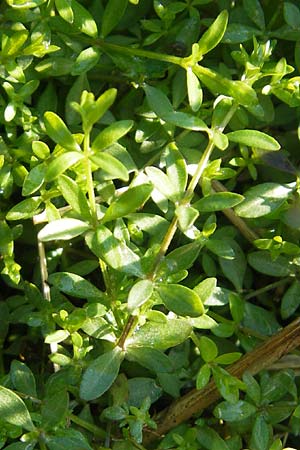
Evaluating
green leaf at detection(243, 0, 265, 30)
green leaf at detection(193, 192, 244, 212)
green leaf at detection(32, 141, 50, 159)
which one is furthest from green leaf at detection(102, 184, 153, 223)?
green leaf at detection(243, 0, 265, 30)

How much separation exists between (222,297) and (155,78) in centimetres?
41

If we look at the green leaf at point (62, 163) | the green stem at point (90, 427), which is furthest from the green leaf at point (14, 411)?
the green leaf at point (62, 163)

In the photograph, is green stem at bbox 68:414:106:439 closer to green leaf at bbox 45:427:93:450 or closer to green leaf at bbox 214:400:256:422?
green leaf at bbox 45:427:93:450

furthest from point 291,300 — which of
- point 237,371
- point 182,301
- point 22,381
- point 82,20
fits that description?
point 82,20

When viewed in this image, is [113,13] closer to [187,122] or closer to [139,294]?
[187,122]

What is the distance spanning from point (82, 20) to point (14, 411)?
2.07 feet

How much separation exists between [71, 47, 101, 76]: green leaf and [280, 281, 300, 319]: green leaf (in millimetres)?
516

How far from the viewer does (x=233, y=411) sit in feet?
4.47

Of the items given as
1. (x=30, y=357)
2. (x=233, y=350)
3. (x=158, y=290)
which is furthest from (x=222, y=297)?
(x=30, y=357)

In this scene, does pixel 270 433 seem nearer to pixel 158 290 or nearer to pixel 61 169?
pixel 158 290

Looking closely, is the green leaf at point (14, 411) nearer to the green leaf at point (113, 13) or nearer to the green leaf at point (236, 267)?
the green leaf at point (236, 267)

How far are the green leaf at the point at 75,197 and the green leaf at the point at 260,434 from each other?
18.1 inches

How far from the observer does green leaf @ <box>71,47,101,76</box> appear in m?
1.39

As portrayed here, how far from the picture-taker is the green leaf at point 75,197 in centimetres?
117
